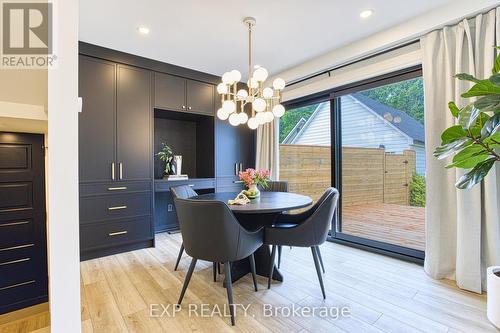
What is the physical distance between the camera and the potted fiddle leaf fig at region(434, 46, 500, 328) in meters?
1.20

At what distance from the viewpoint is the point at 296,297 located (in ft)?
6.51

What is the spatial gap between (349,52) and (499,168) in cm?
194

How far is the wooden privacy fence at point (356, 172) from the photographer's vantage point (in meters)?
2.91

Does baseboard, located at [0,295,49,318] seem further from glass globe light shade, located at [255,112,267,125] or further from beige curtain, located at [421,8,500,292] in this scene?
beige curtain, located at [421,8,500,292]

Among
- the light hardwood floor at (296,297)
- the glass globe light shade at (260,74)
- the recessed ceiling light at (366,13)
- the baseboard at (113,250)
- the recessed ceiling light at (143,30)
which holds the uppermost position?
the recessed ceiling light at (143,30)

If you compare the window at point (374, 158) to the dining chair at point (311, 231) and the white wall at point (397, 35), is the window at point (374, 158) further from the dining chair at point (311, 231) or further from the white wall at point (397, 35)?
the dining chair at point (311, 231)

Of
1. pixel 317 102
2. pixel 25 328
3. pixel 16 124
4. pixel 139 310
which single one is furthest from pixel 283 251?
pixel 16 124

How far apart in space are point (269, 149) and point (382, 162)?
174 cm

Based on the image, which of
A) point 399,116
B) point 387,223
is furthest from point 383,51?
point 387,223

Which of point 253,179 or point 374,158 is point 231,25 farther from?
point 374,158

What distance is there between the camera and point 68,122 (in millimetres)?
938

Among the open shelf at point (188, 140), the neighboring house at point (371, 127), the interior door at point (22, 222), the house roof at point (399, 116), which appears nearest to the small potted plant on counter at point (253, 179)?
the neighboring house at point (371, 127)

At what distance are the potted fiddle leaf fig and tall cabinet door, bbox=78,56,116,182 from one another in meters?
3.34

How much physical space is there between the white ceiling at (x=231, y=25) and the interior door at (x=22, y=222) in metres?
1.45
